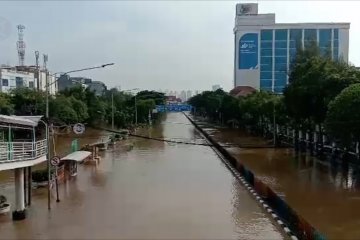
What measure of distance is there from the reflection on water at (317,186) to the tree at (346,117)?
2.23 metres

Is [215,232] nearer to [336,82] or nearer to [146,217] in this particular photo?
[146,217]

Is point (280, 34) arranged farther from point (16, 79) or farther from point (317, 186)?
point (317, 186)

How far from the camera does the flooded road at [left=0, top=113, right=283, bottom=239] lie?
1462cm

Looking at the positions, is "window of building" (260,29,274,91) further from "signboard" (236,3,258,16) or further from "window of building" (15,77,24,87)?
"window of building" (15,77,24,87)

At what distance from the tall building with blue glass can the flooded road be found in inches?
3366

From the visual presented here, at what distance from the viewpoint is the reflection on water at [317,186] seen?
16141 mm

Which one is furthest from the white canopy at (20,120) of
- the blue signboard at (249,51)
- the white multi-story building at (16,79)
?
the blue signboard at (249,51)

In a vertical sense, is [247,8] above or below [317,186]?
above

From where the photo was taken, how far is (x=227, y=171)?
28.7 metres

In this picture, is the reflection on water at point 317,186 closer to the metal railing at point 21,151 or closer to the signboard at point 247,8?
the metal railing at point 21,151

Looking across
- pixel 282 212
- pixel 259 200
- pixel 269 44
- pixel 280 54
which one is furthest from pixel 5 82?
pixel 282 212

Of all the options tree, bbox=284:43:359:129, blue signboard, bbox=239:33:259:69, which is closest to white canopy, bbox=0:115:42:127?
tree, bbox=284:43:359:129

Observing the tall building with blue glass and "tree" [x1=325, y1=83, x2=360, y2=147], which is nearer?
"tree" [x1=325, y1=83, x2=360, y2=147]

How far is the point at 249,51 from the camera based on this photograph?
11319 cm
